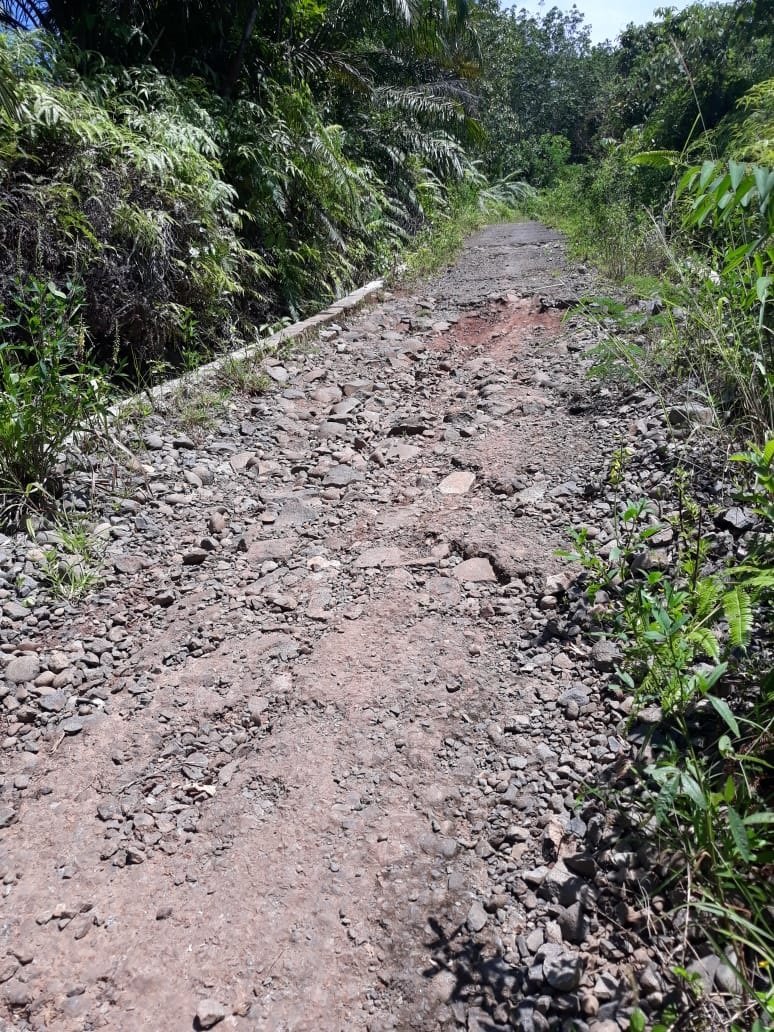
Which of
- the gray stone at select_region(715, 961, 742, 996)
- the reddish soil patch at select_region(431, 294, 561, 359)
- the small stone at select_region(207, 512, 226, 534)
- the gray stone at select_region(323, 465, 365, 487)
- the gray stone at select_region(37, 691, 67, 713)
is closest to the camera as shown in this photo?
the gray stone at select_region(715, 961, 742, 996)

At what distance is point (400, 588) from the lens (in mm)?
2443

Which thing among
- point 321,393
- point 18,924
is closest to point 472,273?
point 321,393

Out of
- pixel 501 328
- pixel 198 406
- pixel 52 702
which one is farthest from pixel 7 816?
pixel 501 328

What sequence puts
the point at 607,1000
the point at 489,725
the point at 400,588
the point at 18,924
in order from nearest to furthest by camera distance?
the point at 607,1000
the point at 18,924
the point at 489,725
the point at 400,588

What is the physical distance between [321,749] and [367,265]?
21.3ft

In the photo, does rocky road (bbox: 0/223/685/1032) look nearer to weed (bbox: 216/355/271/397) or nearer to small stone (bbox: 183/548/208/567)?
small stone (bbox: 183/548/208/567)

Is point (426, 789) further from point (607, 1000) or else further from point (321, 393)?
point (321, 393)

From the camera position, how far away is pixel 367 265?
24.0ft

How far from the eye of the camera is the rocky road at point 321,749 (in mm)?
1312

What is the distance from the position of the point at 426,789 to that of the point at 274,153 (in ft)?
17.8

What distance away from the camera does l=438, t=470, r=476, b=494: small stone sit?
3014mm

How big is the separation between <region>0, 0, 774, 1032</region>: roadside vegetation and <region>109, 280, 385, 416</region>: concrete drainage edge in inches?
4.5

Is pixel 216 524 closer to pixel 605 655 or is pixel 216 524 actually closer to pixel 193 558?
pixel 193 558

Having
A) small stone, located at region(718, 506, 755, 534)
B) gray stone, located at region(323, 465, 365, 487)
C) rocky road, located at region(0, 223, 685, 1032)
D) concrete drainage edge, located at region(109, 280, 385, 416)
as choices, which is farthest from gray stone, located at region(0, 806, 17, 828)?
small stone, located at region(718, 506, 755, 534)
